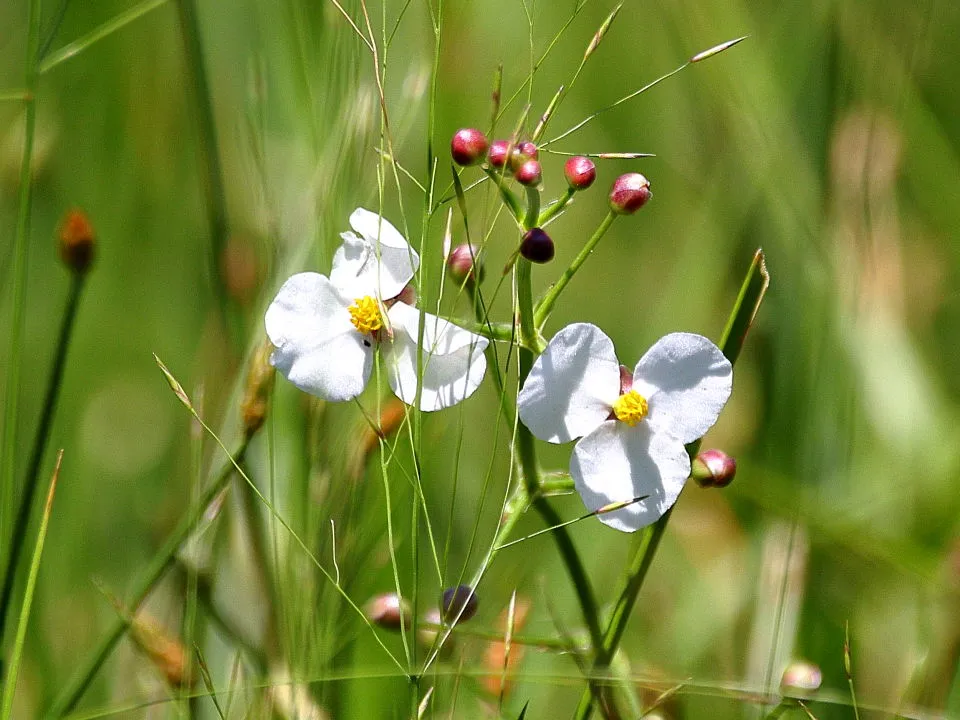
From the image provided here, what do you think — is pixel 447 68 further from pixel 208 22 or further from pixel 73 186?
pixel 73 186

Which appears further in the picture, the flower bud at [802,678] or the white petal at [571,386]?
the flower bud at [802,678]

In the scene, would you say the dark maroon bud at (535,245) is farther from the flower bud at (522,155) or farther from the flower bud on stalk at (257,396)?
the flower bud on stalk at (257,396)

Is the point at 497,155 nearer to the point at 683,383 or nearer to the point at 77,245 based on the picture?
the point at 683,383

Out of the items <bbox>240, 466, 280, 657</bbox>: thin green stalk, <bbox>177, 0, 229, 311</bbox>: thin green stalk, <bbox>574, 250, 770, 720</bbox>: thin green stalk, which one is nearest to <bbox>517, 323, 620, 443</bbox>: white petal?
<bbox>574, 250, 770, 720</bbox>: thin green stalk

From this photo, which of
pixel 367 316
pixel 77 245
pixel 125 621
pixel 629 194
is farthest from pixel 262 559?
pixel 629 194

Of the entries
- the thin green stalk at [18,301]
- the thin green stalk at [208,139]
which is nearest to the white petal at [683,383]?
the thin green stalk at [18,301]

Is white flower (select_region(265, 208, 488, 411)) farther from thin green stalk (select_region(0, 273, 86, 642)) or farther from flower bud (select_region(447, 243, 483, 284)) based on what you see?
thin green stalk (select_region(0, 273, 86, 642))
